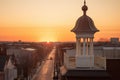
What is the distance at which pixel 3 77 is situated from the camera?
59562 millimetres

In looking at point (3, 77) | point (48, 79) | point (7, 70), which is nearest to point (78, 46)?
point (3, 77)

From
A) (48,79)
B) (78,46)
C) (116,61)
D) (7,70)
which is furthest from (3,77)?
(78,46)

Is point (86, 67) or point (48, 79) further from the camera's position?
point (48, 79)

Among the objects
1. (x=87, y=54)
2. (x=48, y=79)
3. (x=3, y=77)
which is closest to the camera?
(x=87, y=54)

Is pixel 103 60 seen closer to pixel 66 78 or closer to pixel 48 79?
pixel 66 78

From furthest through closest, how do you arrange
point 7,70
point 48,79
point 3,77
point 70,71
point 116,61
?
point 48,79 → point 7,70 → point 3,77 → point 116,61 → point 70,71

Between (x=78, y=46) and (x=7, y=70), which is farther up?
(x=78, y=46)

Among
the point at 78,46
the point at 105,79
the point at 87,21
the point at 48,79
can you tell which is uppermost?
the point at 87,21

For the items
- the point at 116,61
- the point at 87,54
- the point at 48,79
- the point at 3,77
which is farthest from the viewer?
the point at 48,79

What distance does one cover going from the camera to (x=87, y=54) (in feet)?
82.8

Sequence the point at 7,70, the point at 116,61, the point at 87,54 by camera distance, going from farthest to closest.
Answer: the point at 7,70 < the point at 116,61 < the point at 87,54

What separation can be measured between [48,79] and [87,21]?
60.6 meters

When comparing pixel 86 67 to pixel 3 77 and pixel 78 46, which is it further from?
pixel 3 77

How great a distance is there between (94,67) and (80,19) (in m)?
3.15
